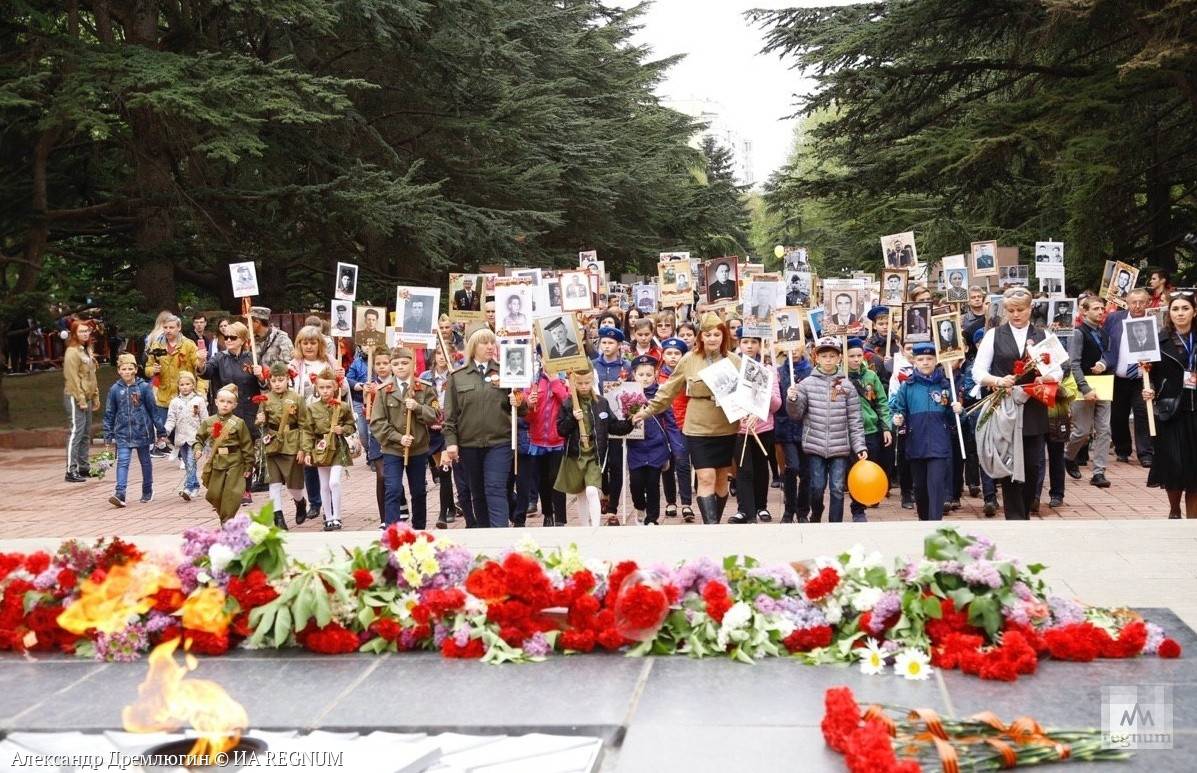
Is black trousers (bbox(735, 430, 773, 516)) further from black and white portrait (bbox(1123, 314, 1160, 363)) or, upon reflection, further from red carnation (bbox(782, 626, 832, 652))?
red carnation (bbox(782, 626, 832, 652))

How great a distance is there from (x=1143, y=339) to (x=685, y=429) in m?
3.97

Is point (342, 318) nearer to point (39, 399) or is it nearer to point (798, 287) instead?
point (798, 287)

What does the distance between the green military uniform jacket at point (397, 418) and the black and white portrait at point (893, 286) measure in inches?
256

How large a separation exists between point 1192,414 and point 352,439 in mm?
7138

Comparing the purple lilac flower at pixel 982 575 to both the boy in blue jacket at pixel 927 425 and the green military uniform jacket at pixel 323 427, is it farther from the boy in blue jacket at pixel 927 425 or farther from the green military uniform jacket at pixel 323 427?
the green military uniform jacket at pixel 323 427

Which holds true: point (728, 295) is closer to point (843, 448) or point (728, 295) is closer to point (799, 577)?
point (843, 448)

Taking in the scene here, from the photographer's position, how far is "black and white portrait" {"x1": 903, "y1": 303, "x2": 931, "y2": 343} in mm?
11516

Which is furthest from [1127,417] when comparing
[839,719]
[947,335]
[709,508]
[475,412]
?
[839,719]

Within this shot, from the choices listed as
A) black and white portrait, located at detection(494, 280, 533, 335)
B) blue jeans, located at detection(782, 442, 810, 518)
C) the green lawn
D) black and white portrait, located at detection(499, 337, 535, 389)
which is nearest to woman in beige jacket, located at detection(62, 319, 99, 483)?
the green lawn

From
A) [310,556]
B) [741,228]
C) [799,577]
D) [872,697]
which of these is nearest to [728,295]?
[310,556]

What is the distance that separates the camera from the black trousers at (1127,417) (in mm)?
13422

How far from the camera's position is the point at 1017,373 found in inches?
378

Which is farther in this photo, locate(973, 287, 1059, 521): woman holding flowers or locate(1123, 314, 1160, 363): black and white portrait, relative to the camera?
locate(1123, 314, 1160, 363): black and white portrait

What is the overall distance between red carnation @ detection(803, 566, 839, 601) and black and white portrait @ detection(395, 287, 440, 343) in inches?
269
